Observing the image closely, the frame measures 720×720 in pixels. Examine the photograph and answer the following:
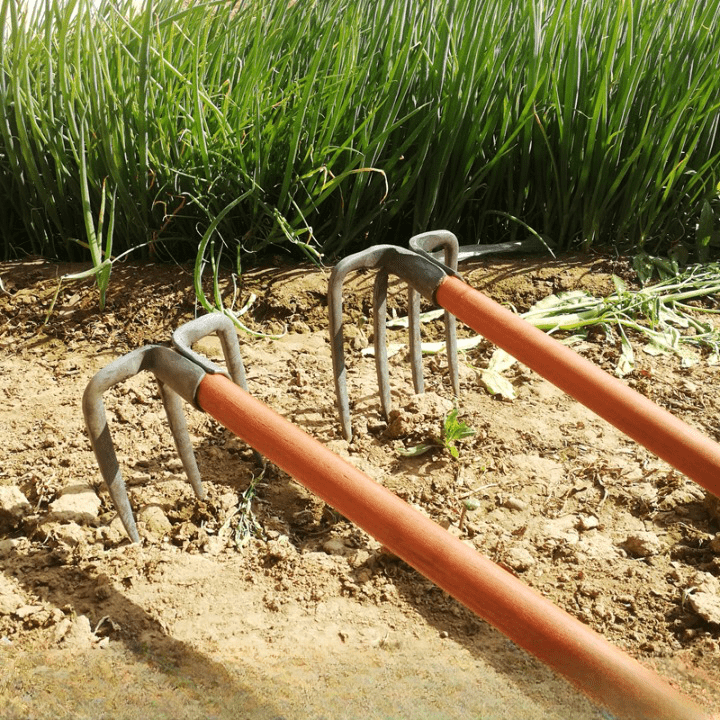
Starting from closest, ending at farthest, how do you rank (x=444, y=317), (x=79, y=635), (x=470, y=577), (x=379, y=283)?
(x=470, y=577) → (x=79, y=635) → (x=379, y=283) → (x=444, y=317)

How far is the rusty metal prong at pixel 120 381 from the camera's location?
1398mm

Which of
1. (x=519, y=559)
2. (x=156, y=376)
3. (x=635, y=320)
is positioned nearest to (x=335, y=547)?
(x=519, y=559)

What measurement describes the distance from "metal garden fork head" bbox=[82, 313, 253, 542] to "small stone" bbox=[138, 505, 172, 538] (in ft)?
0.16

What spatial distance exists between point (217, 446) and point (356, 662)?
687 millimetres

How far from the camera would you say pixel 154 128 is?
7.27ft

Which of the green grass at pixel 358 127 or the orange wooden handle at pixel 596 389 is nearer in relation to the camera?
the orange wooden handle at pixel 596 389

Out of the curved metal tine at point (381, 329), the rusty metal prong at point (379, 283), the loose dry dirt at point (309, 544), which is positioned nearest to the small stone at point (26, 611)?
the loose dry dirt at point (309, 544)

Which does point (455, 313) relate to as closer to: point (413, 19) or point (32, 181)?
point (413, 19)

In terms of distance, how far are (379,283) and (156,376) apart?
571 millimetres

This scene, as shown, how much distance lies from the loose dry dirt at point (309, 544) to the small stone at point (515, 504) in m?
0.02

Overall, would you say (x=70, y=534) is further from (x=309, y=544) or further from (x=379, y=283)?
(x=379, y=283)

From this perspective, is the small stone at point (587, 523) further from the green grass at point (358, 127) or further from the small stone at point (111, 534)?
the green grass at point (358, 127)

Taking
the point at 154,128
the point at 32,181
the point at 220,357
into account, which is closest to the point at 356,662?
the point at 220,357

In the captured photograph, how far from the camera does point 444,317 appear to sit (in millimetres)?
1904
